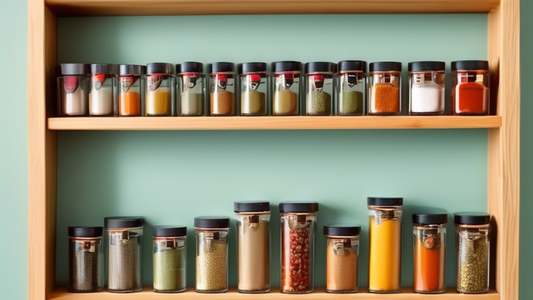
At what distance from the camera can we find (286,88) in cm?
185

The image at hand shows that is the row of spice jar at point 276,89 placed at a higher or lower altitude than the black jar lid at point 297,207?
higher

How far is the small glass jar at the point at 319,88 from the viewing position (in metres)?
1.84

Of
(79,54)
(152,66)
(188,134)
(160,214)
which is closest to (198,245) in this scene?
(160,214)

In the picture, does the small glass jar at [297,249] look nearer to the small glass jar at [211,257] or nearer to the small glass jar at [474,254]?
the small glass jar at [211,257]

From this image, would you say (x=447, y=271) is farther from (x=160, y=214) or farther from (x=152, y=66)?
(x=152, y=66)

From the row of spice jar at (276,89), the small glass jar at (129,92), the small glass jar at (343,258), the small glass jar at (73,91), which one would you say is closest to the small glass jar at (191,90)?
the row of spice jar at (276,89)

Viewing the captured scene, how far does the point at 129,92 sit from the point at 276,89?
385 mm

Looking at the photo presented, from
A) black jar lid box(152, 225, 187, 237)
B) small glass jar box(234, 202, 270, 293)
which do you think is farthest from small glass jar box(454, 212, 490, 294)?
black jar lid box(152, 225, 187, 237)

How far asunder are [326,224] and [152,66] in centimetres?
64

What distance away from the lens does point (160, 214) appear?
201 centimetres

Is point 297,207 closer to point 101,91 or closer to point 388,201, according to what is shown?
point 388,201

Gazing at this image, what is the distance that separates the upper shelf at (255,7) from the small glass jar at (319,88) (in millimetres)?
173

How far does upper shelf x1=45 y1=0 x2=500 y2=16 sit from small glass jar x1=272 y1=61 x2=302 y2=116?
17 centimetres

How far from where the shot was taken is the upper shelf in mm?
1863
